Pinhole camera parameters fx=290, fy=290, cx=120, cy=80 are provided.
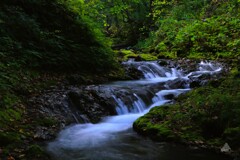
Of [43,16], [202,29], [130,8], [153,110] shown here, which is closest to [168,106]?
[153,110]

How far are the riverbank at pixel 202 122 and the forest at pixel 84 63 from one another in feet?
0.07

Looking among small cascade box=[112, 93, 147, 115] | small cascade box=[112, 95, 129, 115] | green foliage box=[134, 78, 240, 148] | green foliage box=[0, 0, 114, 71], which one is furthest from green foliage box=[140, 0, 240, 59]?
green foliage box=[134, 78, 240, 148]

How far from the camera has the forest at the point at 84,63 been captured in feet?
20.1

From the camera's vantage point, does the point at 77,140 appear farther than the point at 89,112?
No

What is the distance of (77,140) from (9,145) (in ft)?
5.37

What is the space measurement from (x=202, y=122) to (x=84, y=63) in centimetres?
615

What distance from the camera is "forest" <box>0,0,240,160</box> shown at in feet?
20.1

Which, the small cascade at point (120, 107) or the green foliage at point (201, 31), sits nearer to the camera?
the small cascade at point (120, 107)

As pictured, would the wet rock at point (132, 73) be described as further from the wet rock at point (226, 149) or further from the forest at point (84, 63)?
the wet rock at point (226, 149)

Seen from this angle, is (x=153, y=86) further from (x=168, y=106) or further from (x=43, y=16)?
(x=43, y=16)

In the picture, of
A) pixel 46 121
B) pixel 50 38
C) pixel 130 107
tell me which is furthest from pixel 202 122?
pixel 50 38

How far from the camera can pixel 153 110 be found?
779cm

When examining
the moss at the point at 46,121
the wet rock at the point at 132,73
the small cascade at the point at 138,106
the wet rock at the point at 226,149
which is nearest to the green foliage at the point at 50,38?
the wet rock at the point at 132,73

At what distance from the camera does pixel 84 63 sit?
450 inches
